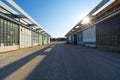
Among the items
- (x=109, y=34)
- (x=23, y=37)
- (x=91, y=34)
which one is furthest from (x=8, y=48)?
(x=91, y=34)

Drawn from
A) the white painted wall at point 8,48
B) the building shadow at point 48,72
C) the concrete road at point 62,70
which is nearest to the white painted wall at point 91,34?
the white painted wall at point 8,48

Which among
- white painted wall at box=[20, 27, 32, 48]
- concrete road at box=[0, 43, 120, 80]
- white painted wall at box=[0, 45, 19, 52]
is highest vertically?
white painted wall at box=[20, 27, 32, 48]

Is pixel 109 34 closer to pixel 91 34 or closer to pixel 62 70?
pixel 91 34

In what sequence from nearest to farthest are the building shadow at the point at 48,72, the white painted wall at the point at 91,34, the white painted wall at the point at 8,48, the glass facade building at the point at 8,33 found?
the building shadow at the point at 48,72
the white painted wall at the point at 8,48
the glass facade building at the point at 8,33
the white painted wall at the point at 91,34

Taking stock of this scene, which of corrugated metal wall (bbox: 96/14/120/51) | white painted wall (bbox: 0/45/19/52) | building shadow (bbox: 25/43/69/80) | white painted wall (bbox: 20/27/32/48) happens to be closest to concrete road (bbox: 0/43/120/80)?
building shadow (bbox: 25/43/69/80)

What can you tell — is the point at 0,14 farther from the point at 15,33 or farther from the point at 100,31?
the point at 100,31

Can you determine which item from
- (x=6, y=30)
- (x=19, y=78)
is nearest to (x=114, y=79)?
(x=19, y=78)

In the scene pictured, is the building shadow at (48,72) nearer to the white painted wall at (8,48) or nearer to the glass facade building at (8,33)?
the white painted wall at (8,48)

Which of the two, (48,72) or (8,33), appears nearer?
(48,72)

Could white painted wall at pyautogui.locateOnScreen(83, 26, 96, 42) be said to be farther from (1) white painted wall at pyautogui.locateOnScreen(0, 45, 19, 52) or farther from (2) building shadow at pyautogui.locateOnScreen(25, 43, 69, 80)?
(2) building shadow at pyautogui.locateOnScreen(25, 43, 69, 80)

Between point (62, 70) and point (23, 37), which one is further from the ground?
point (23, 37)

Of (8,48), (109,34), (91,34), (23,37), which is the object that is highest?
(91,34)

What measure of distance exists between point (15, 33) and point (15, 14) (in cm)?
359

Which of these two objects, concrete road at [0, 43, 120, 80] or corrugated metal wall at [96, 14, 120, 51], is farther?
corrugated metal wall at [96, 14, 120, 51]
